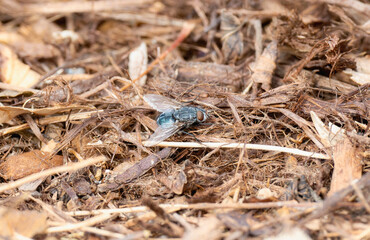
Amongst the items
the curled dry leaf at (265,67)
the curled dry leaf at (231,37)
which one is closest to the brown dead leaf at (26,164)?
the curled dry leaf at (265,67)

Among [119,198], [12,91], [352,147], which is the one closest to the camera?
[352,147]

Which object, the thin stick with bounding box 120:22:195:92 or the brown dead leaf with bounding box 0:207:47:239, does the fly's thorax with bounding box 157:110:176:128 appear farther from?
the brown dead leaf with bounding box 0:207:47:239

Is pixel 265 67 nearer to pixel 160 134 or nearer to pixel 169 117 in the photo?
pixel 169 117

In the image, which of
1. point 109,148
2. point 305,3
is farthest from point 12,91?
point 305,3

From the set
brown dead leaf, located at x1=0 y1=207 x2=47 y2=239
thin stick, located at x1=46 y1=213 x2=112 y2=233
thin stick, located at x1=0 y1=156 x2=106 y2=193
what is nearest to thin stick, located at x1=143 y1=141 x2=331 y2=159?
thin stick, located at x1=0 y1=156 x2=106 y2=193

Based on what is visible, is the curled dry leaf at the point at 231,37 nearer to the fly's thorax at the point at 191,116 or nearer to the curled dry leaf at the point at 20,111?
the fly's thorax at the point at 191,116

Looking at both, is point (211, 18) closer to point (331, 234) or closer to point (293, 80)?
point (293, 80)
